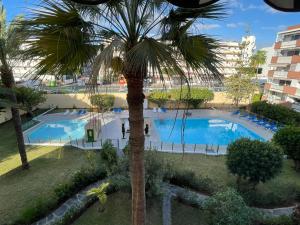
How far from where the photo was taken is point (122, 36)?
10.8ft

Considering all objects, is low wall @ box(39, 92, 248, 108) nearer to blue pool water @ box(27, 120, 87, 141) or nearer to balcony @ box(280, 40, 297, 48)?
blue pool water @ box(27, 120, 87, 141)

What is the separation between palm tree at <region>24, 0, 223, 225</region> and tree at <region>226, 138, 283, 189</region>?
6.53 m

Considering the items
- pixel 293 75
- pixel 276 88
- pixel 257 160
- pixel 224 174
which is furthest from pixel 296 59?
pixel 257 160

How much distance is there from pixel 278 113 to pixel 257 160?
13.8 meters

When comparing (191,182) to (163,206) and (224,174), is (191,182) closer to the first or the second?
(163,206)

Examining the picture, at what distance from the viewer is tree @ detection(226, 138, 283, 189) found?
330 inches

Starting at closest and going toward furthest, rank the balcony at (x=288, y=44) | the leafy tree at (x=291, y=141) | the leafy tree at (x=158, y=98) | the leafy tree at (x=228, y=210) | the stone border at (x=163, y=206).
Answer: the leafy tree at (x=228, y=210) → the stone border at (x=163, y=206) → the leafy tree at (x=291, y=141) → the leafy tree at (x=158, y=98) → the balcony at (x=288, y=44)

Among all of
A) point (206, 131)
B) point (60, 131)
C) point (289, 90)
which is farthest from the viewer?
point (289, 90)

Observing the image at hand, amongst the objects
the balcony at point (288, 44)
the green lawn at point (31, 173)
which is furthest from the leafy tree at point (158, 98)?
the balcony at point (288, 44)

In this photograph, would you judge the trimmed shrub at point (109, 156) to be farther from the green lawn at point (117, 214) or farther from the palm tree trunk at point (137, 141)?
the palm tree trunk at point (137, 141)

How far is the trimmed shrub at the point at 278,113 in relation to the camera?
722 inches

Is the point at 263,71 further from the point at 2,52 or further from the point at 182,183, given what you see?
the point at 2,52

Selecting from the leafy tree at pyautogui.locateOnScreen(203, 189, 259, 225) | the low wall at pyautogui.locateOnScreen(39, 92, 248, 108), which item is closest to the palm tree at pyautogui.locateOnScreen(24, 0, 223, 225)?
the leafy tree at pyautogui.locateOnScreen(203, 189, 259, 225)

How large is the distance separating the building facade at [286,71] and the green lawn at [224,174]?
1804 cm
